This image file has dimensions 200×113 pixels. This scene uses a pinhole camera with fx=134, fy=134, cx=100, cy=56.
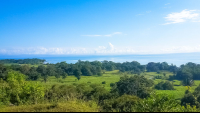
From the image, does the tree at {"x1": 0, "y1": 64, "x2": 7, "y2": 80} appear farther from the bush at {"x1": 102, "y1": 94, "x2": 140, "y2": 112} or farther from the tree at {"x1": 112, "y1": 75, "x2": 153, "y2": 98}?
the bush at {"x1": 102, "y1": 94, "x2": 140, "y2": 112}

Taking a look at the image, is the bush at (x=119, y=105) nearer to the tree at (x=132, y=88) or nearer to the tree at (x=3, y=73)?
the tree at (x=132, y=88)

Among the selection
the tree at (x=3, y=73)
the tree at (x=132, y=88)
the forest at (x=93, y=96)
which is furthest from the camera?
the tree at (x=3, y=73)

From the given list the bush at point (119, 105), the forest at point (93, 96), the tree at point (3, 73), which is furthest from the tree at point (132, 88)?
the tree at point (3, 73)

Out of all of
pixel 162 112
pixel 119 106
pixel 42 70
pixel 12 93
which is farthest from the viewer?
pixel 42 70

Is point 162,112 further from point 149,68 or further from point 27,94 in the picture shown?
point 149,68

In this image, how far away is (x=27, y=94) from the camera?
19188 mm

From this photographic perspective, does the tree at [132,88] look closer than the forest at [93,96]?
No

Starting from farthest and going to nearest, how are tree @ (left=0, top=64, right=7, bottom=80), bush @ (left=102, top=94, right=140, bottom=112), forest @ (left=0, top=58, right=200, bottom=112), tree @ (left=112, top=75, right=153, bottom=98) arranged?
tree @ (left=0, top=64, right=7, bottom=80), tree @ (left=112, top=75, right=153, bottom=98), bush @ (left=102, top=94, right=140, bottom=112), forest @ (left=0, top=58, right=200, bottom=112)

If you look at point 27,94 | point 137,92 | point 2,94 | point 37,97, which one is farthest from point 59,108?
point 137,92

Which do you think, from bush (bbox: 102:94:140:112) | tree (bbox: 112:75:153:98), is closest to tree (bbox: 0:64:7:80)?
tree (bbox: 112:75:153:98)

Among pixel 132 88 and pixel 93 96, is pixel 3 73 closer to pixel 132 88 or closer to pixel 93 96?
pixel 93 96

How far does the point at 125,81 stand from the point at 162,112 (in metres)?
26.1

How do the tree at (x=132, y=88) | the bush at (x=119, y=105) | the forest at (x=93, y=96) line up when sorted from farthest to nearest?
1. the tree at (x=132, y=88)
2. the bush at (x=119, y=105)
3. the forest at (x=93, y=96)

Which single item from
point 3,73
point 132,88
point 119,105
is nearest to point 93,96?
point 119,105
